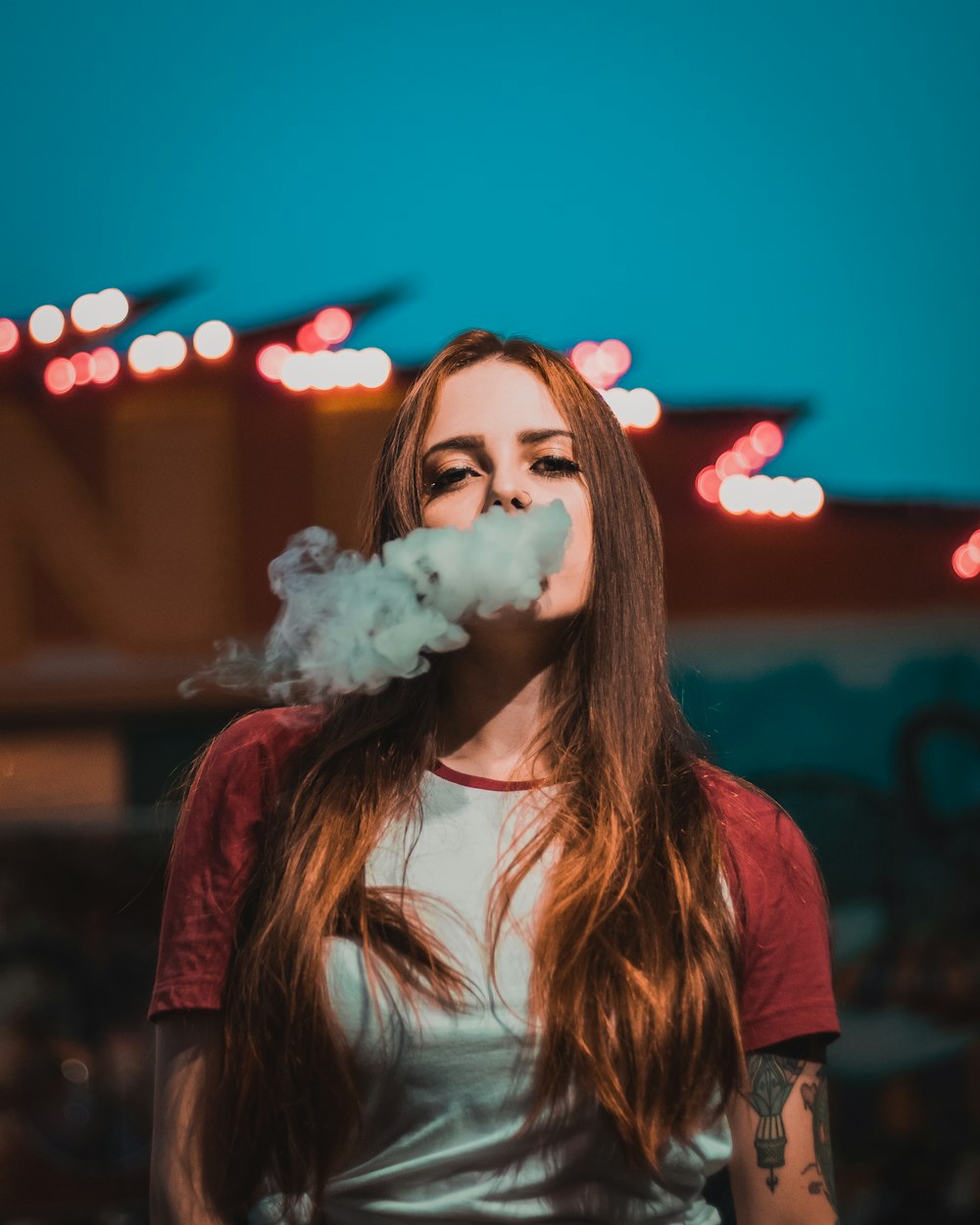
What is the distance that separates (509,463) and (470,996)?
1.79 ft

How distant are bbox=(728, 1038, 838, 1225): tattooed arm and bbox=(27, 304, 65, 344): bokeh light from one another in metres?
2.50

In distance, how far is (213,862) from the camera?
4.32 feet

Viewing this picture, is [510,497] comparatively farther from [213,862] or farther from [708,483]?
[708,483]

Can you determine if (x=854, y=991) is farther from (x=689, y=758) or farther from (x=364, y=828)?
(x=364, y=828)

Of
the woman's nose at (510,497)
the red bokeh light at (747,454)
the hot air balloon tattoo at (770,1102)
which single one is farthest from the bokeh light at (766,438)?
the hot air balloon tattoo at (770,1102)

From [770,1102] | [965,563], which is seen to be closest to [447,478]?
[770,1102]

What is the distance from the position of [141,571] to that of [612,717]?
7.39 feet

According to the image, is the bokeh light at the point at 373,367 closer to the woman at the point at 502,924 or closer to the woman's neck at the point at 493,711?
the woman at the point at 502,924

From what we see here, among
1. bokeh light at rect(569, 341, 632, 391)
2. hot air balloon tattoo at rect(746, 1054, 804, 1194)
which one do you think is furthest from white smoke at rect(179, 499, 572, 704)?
bokeh light at rect(569, 341, 632, 391)

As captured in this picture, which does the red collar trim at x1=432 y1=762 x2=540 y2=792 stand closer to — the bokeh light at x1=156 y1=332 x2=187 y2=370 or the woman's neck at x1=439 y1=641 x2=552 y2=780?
the woman's neck at x1=439 y1=641 x2=552 y2=780

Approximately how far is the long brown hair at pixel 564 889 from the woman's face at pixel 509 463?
0.06 ft

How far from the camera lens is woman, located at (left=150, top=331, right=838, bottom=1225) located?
118 centimetres

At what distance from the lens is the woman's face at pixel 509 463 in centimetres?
132

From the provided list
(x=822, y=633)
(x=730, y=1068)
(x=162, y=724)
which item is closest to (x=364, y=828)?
(x=730, y=1068)
